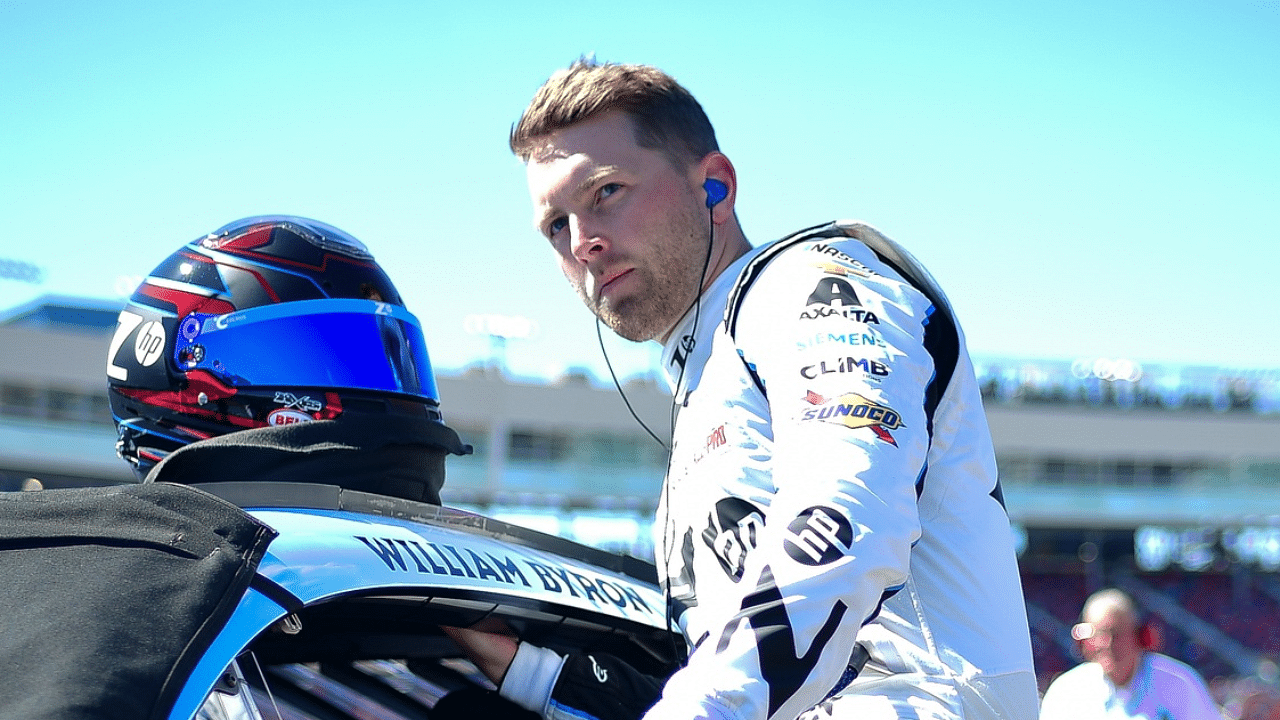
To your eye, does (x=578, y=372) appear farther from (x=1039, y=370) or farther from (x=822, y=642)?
(x=822, y=642)

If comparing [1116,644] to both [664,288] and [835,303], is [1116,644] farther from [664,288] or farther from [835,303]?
[835,303]

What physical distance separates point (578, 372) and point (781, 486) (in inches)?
1331

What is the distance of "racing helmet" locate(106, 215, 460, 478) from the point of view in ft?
7.10

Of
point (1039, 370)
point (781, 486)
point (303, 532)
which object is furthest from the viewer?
point (1039, 370)

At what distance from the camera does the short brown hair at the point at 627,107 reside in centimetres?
182

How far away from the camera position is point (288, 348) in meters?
2.17

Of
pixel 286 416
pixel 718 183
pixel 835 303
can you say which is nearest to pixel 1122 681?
pixel 718 183

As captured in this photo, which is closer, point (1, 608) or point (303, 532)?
point (1, 608)

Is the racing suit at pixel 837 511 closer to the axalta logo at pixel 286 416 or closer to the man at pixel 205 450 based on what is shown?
the man at pixel 205 450

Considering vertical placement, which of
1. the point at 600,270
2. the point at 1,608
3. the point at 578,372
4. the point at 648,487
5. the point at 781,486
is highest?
the point at 600,270

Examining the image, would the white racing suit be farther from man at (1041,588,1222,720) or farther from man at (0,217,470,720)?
man at (1041,588,1222,720)

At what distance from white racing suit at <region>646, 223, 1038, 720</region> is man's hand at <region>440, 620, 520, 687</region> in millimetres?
307

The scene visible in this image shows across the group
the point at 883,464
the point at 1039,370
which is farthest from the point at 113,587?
the point at 1039,370

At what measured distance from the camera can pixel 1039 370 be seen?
36219 mm
